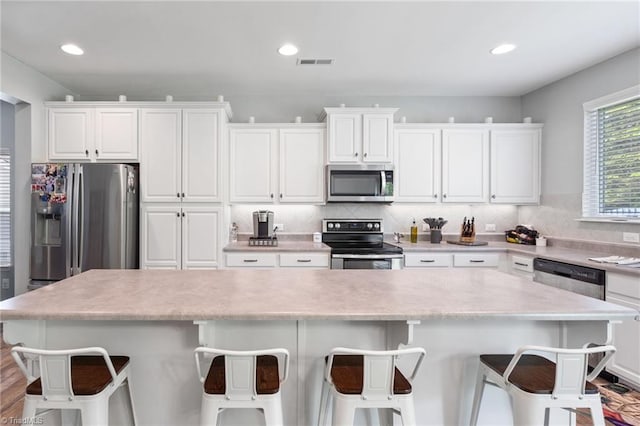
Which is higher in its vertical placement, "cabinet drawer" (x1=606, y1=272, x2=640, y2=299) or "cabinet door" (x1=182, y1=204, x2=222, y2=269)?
"cabinet door" (x1=182, y1=204, x2=222, y2=269)

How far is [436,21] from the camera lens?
8.02 ft

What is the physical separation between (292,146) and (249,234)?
1192 millimetres

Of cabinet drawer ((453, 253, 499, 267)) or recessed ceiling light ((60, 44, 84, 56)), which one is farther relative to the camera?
cabinet drawer ((453, 253, 499, 267))

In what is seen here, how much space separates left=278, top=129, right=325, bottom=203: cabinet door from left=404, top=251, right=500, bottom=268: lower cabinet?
4.00ft

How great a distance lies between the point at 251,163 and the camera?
3764mm

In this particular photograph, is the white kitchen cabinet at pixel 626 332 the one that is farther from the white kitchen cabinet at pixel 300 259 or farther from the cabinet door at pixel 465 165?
the white kitchen cabinet at pixel 300 259

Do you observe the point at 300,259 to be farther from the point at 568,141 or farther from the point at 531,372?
the point at 568,141

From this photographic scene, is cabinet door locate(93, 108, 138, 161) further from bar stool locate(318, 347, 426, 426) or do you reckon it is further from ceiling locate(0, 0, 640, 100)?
bar stool locate(318, 347, 426, 426)

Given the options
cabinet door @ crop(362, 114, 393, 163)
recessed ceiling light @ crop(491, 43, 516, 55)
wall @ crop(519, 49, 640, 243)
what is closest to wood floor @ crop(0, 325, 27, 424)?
cabinet door @ crop(362, 114, 393, 163)

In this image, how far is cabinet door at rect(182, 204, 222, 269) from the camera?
Answer: 137 inches

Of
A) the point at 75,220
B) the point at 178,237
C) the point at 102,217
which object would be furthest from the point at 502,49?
the point at 75,220

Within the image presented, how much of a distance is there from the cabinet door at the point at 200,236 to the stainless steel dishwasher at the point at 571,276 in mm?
3140

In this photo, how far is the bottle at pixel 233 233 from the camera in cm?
389

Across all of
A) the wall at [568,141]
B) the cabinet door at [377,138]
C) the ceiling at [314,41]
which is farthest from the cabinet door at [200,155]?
the wall at [568,141]
